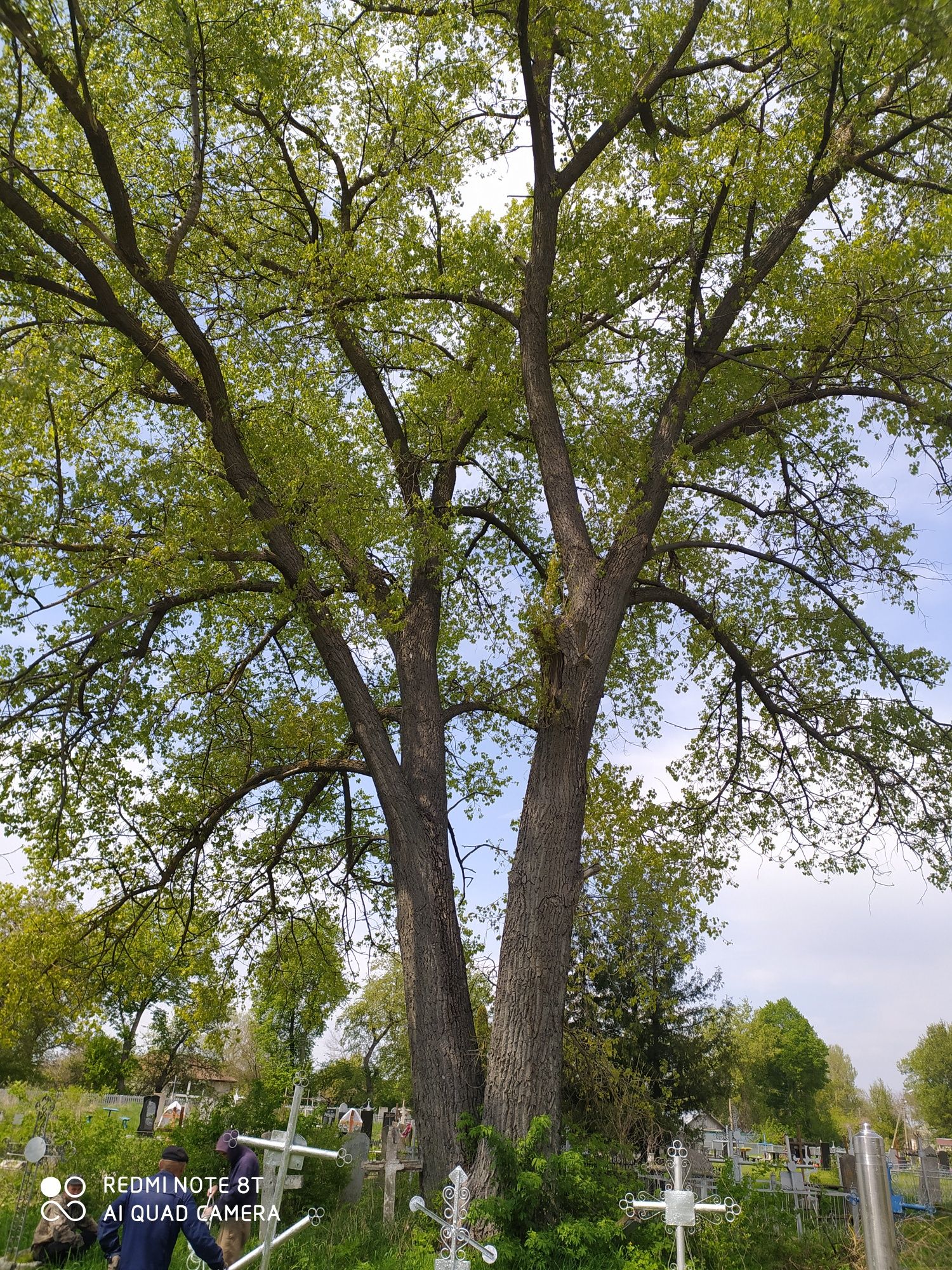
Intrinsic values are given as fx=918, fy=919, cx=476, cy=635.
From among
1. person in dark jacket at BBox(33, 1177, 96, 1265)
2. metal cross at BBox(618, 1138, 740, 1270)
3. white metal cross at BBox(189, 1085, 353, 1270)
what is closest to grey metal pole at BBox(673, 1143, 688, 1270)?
metal cross at BBox(618, 1138, 740, 1270)

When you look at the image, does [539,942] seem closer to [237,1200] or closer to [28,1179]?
[237,1200]

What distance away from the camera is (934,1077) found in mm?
44312

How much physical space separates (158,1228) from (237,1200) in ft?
9.12

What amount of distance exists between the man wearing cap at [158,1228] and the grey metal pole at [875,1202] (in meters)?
3.11

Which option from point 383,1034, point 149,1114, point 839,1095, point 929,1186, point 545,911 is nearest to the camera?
point 545,911

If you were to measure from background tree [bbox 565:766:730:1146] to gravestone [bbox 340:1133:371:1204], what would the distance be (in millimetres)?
2593

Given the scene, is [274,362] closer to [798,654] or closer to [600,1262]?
[798,654]

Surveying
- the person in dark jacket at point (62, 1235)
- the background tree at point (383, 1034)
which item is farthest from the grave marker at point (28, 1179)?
the background tree at point (383, 1034)

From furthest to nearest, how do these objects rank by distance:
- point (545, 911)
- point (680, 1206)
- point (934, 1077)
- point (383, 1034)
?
point (934, 1077) < point (383, 1034) < point (545, 911) < point (680, 1206)

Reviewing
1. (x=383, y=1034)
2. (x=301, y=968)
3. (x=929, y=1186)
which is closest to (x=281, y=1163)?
(x=301, y=968)

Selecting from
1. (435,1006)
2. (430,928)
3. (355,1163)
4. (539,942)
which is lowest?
(355,1163)

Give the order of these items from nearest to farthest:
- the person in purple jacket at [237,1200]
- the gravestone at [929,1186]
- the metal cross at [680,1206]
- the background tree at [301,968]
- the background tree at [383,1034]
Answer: the metal cross at [680,1206] → the person in purple jacket at [237,1200] → the background tree at [301,968] → the gravestone at [929,1186] → the background tree at [383,1034]

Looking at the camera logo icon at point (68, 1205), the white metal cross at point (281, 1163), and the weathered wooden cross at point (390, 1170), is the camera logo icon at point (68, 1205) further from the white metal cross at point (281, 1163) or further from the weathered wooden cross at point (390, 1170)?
the weathered wooden cross at point (390, 1170)

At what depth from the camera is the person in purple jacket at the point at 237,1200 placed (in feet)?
Result: 23.2
